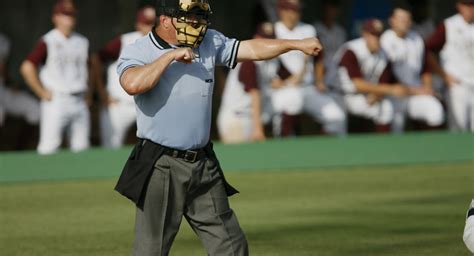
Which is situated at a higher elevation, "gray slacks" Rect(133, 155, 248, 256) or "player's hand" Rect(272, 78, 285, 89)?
"gray slacks" Rect(133, 155, 248, 256)

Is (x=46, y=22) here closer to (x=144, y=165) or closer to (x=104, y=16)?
(x=104, y=16)

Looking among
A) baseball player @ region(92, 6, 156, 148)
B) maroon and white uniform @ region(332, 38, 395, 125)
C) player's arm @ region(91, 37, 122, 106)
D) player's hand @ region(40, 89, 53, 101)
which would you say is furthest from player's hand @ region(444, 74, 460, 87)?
player's hand @ region(40, 89, 53, 101)

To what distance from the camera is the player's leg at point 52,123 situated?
51.0 feet

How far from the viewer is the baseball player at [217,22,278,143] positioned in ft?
52.9

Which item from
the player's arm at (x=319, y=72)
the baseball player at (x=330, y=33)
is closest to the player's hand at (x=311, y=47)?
the player's arm at (x=319, y=72)

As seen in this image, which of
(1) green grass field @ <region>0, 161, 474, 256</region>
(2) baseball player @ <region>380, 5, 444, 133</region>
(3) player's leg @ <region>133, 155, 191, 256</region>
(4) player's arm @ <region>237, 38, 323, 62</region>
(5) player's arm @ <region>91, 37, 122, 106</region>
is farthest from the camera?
(2) baseball player @ <region>380, 5, 444, 133</region>

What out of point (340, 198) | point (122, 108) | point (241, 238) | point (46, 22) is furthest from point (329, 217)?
point (46, 22)

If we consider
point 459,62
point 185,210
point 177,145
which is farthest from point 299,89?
point 177,145

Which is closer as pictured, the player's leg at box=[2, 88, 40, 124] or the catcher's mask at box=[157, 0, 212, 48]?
the catcher's mask at box=[157, 0, 212, 48]

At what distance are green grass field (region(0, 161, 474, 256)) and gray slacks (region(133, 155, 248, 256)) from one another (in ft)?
6.97

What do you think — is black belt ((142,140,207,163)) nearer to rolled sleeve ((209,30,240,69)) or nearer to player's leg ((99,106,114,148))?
rolled sleeve ((209,30,240,69))

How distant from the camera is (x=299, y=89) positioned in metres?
16.7

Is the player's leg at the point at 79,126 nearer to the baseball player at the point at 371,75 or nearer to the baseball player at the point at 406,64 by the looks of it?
the baseball player at the point at 371,75

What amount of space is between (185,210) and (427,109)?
10.2m
